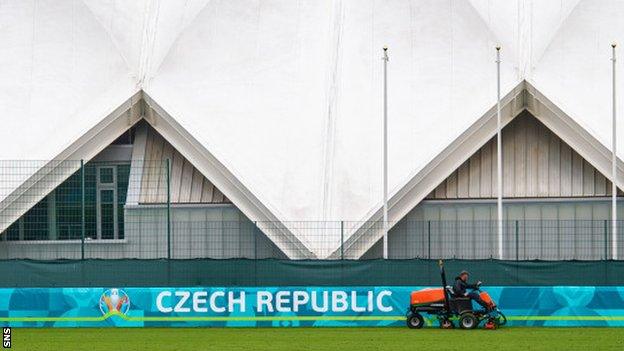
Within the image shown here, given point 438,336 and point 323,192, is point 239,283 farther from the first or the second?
point 323,192

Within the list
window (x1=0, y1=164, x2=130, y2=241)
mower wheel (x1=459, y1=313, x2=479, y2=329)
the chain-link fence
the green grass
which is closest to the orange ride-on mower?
mower wheel (x1=459, y1=313, x2=479, y2=329)

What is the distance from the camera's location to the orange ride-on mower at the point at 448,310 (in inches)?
1253

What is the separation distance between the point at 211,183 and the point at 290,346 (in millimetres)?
21110

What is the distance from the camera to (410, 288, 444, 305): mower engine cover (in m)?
32.2

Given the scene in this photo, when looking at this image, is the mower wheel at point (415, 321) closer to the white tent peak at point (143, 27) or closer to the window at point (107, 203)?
→ the window at point (107, 203)

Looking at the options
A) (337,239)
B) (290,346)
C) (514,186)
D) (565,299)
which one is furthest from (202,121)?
(290,346)

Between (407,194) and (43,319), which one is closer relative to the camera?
(43,319)

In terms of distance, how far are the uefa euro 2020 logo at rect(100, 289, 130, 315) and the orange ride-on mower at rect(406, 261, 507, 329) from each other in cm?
708

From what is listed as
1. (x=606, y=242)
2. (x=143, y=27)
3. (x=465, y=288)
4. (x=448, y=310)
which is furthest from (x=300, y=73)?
(x=465, y=288)

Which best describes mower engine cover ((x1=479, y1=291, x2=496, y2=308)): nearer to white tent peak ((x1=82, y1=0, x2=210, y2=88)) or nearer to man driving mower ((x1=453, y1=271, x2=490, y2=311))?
man driving mower ((x1=453, y1=271, x2=490, y2=311))

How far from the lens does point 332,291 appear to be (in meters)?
33.2

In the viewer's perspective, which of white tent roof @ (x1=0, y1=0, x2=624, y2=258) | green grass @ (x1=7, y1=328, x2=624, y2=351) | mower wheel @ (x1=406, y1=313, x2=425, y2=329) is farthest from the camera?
white tent roof @ (x1=0, y1=0, x2=624, y2=258)

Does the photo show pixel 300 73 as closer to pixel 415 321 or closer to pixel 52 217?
pixel 52 217

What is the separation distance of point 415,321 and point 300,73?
53.1 ft
